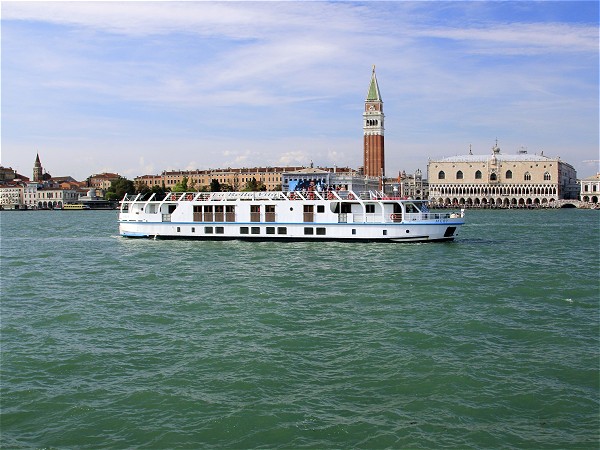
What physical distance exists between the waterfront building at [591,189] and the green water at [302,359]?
127694 mm

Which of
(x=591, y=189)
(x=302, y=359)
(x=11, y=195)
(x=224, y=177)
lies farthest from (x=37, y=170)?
(x=302, y=359)

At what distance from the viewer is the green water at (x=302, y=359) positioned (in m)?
9.29

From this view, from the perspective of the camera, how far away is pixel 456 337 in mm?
13969

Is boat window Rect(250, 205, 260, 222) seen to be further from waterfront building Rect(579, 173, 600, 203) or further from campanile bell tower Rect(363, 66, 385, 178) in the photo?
waterfront building Rect(579, 173, 600, 203)

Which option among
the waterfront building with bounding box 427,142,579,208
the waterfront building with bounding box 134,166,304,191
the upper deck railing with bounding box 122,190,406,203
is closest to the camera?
the upper deck railing with bounding box 122,190,406,203

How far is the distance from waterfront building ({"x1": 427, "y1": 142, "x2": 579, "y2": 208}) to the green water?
120900mm

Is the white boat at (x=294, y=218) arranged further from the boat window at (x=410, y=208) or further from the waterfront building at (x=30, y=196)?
the waterfront building at (x=30, y=196)

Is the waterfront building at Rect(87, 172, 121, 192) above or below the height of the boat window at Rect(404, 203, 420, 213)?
above

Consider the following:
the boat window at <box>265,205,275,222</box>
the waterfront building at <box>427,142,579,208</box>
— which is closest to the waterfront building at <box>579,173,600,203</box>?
the waterfront building at <box>427,142,579,208</box>

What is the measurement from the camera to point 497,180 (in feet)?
459

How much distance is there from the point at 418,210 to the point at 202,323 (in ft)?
70.8

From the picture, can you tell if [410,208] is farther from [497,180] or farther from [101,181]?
[101,181]

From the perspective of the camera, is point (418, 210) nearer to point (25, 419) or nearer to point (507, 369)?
point (507, 369)

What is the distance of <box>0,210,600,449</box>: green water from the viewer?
366 inches
